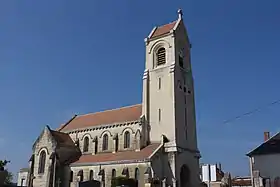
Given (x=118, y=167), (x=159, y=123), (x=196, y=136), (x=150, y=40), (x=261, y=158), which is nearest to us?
(x=261, y=158)

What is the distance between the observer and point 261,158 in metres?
30.5

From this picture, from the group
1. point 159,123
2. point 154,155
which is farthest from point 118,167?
point 159,123

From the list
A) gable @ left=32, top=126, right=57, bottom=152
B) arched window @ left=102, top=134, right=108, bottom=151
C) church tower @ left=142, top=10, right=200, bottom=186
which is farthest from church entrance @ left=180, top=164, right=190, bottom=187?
gable @ left=32, top=126, right=57, bottom=152

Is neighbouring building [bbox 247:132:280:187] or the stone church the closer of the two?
neighbouring building [bbox 247:132:280:187]

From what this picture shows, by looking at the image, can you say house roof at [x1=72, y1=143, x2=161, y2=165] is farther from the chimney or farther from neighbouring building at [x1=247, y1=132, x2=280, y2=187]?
the chimney

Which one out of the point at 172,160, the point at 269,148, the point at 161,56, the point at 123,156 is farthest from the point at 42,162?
the point at 269,148

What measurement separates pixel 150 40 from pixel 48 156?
2208cm

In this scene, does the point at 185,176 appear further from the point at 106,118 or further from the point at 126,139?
the point at 106,118

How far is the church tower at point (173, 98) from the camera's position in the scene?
40.3m

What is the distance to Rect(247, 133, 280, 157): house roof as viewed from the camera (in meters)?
30.0

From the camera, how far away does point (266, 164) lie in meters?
30.1

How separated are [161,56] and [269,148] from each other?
20657 mm

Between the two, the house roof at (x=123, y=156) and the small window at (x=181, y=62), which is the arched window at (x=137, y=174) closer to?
the house roof at (x=123, y=156)

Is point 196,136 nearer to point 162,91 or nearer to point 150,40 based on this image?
point 162,91
